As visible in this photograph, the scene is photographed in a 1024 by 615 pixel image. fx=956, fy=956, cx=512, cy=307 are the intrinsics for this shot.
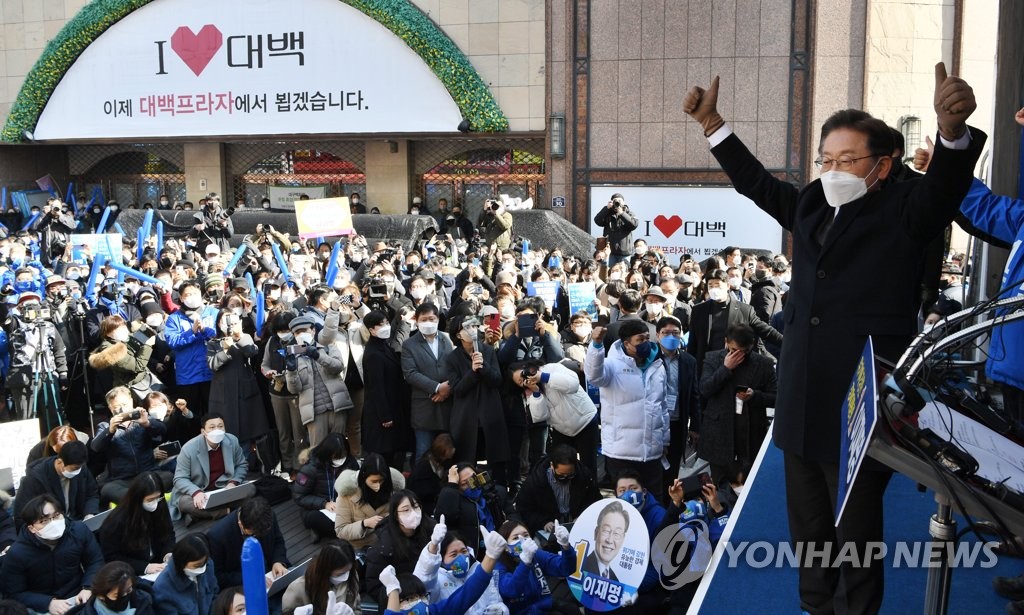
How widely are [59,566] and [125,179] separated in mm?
23469

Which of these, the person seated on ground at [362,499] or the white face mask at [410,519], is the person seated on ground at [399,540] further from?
the person seated on ground at [362,499]

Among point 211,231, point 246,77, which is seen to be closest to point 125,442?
point 211,231

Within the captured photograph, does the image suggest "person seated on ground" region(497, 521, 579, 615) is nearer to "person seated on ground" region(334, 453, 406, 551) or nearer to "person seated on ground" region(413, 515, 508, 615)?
"person seated on ground" region(413, 515, 508, 615)

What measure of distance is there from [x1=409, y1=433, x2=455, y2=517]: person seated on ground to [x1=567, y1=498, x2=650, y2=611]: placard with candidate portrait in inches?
83.0

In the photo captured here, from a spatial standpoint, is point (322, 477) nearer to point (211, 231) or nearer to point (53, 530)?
point (53, 530)

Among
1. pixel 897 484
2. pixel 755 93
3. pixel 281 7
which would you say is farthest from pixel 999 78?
pixel 281 7

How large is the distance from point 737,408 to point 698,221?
1225 centimetres

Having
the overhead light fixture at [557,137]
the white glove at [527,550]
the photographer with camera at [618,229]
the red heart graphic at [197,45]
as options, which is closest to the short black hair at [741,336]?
the white glove at [527,550]

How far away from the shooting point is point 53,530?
5.72 metres

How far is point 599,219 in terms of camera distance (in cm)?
1412

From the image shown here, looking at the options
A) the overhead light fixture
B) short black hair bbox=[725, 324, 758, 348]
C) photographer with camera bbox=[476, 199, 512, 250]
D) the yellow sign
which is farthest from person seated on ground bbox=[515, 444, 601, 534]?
the overhead light fixture

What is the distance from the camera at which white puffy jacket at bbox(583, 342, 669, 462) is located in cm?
650

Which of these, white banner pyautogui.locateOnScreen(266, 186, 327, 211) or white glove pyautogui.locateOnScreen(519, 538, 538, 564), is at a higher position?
white banner pyautogui.locateOnScreen(266, 186, 327, 211)

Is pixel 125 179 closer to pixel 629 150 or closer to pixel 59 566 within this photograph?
pixel 629 150
